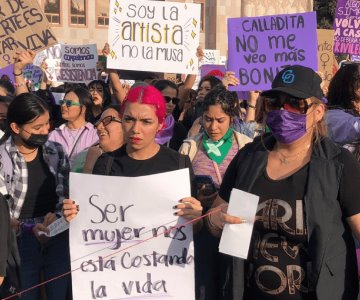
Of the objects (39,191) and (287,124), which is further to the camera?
(39,191)

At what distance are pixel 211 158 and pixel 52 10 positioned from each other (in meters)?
27.1

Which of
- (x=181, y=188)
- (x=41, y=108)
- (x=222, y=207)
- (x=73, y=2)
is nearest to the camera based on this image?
(x=222, y=207)


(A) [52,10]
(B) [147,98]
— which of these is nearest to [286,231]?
(B) [147,98]

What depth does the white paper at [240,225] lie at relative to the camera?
317 centimetres

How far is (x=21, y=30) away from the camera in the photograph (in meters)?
7.81

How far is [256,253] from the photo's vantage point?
3.23 metres

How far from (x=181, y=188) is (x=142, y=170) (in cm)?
25

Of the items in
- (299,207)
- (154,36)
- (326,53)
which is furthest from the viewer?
(326,53)

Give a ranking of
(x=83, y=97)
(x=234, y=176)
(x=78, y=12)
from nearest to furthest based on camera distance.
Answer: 1. (x=234, y=176)
2. (x=83, y=97)
3. (x=78, y=12)

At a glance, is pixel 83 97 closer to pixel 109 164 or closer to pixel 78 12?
pixel 109 164

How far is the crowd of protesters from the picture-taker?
3.13 m

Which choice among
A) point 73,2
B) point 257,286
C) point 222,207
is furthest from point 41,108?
point 73,2

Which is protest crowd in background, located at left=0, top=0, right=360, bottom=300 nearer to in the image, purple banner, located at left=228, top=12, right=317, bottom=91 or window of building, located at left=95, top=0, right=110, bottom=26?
purple banner, located at left=228, top=12, right=317, bottom=91

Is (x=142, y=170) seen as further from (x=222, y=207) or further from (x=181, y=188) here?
(x=222, y=207)
